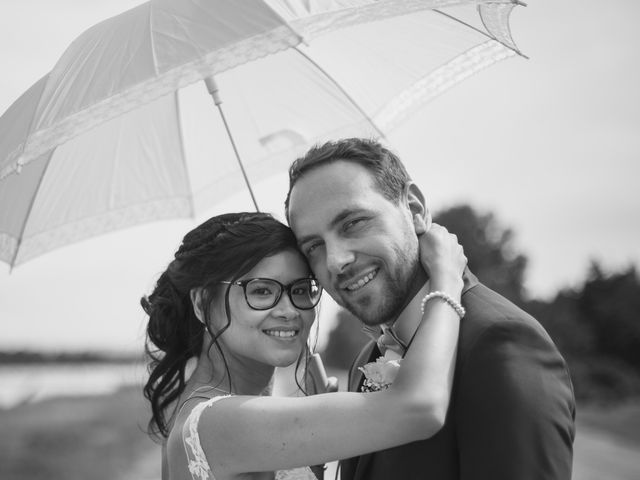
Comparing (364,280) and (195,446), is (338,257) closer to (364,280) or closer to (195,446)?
(364,280)

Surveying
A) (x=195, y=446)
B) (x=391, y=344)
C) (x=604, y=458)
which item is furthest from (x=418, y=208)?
(x=604, y=458)

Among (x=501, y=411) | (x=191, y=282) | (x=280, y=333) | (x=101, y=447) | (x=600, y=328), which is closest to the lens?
(x=501, y=411)

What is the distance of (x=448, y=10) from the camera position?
419cm

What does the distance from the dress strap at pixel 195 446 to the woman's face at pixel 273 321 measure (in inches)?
12.8

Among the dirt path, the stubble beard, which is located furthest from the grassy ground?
the stubble beard

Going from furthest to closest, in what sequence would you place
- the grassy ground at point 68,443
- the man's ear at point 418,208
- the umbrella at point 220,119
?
the grassy ground at point 68,443 → the umbrella at point 220,119 → the man's ear at point 418,208

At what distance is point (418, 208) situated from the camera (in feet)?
11.1

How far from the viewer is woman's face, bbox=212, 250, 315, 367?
137 inches

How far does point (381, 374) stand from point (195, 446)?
880mm

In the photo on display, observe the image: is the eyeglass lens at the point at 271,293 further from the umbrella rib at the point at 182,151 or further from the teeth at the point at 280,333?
the umbrella rib at the point at 182,151

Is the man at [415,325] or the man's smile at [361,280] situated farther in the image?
the man's smile at [361,280]

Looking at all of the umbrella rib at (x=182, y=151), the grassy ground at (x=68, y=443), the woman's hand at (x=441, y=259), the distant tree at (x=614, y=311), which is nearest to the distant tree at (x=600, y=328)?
the distant tree at (x=614, y=311)

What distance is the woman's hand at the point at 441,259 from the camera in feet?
9.75

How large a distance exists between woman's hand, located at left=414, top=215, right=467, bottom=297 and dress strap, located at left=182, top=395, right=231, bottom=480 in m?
1.11
